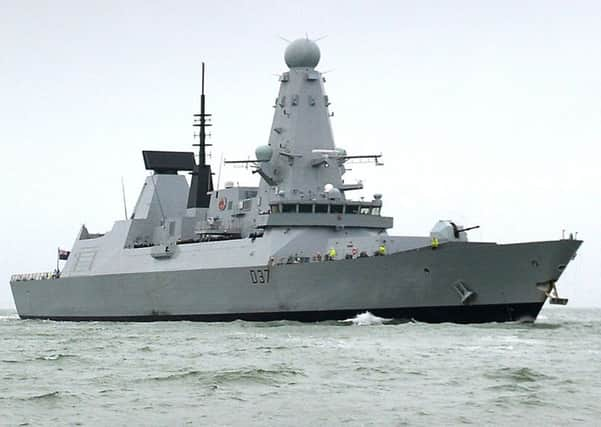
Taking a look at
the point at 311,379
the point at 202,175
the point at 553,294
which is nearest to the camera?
the point at 311,379

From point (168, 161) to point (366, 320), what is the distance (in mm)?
18988

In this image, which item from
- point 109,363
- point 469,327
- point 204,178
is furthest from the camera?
point 204,178

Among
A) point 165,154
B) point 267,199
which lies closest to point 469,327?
point 267,199

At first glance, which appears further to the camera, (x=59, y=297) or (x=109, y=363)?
(x=59, y=297)

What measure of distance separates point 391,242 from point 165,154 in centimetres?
1715

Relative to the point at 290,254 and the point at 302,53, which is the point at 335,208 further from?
the point at 302,53

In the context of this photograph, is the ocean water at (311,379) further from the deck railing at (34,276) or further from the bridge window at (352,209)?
the deck railing at (34,276)

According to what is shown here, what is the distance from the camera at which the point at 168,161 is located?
51.0m

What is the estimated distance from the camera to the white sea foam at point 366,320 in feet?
114

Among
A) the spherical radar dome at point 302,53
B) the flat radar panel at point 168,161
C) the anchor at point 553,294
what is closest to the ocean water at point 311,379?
the anchor at point 553,294

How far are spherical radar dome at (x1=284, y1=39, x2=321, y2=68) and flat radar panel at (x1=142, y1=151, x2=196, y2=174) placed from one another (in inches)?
439

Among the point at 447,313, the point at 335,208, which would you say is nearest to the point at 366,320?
the point at 447,313

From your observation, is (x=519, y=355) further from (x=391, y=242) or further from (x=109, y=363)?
(x=391, y=242)

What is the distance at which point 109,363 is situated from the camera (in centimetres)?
2308
